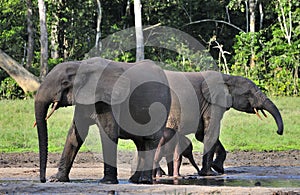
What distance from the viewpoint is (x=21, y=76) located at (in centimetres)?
2817

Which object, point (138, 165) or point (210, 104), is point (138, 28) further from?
point (138, 165)

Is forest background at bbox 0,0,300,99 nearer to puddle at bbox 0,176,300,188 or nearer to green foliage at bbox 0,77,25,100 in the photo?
green foliage at bbox 0,77,25,100

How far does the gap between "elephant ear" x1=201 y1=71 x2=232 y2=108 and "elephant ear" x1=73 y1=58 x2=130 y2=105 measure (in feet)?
11.1

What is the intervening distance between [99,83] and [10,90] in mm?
17633

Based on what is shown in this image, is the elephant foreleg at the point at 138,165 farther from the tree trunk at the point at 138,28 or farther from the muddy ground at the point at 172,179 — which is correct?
the tree trunk at the point at 138,28

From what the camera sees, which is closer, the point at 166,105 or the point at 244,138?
the point at 166,105

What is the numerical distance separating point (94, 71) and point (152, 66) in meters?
1.51

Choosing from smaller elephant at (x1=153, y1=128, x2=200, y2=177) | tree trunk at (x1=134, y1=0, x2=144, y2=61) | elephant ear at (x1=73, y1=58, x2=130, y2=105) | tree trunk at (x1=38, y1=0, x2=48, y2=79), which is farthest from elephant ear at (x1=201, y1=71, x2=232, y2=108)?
tree trunk at (x1=134, y1=0, x2=144, y2=61)

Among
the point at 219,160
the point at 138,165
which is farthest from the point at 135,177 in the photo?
the point at 219,160

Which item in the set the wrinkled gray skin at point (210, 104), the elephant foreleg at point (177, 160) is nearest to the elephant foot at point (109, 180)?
the elephant foreleg at point (177, 160)

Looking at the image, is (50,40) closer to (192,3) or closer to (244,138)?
(192,3)

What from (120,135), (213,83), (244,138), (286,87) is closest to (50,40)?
(286,87)

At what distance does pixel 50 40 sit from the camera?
3756 cm

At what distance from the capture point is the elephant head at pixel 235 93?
15.1 metres
